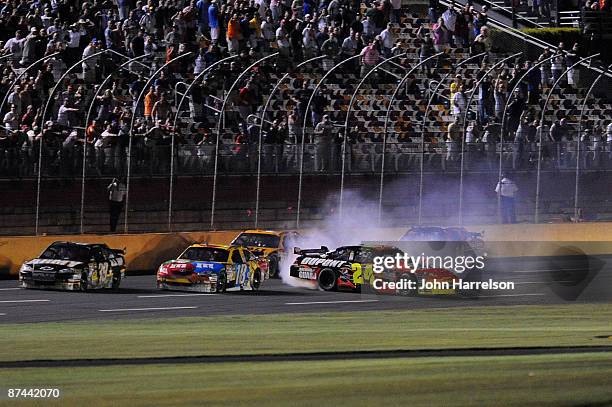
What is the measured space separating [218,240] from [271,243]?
182 centimetres

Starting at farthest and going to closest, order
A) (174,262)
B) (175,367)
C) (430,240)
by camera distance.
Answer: (430,240)
(174,262)
(175,367)

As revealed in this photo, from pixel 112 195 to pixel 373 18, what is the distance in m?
12.5

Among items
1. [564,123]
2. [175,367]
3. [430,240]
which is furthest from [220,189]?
[175,367]

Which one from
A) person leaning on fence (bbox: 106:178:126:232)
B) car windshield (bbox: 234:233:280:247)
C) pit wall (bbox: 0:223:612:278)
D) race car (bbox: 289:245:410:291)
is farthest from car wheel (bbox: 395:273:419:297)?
person leaning on fence (bbox: 106:178:126:232)

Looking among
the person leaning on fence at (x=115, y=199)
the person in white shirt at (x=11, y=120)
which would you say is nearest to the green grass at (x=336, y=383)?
the person leaning on fence at (x=115, y=199)

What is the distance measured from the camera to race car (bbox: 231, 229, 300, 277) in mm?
35812

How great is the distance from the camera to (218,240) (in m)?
37.2

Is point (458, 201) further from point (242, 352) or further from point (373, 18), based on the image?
point (242, 352)

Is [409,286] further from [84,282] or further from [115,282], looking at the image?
[84,282]

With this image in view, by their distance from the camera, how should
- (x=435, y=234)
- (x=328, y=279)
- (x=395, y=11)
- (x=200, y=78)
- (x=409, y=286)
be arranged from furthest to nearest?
(x=395, y=11)
(x=200, y=78)
(x=435, y=234)
(x=328, y=279)
(x=409, y=286)

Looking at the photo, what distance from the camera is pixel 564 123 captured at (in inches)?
1731

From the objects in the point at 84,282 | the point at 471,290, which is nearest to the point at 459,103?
the point at 471,290

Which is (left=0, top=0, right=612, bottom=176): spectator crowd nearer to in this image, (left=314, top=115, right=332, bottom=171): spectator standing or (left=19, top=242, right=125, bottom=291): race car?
(left=314, top=115, right=332, bottom=171): spectator standing

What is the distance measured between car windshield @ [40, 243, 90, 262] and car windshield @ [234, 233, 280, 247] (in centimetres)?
524
